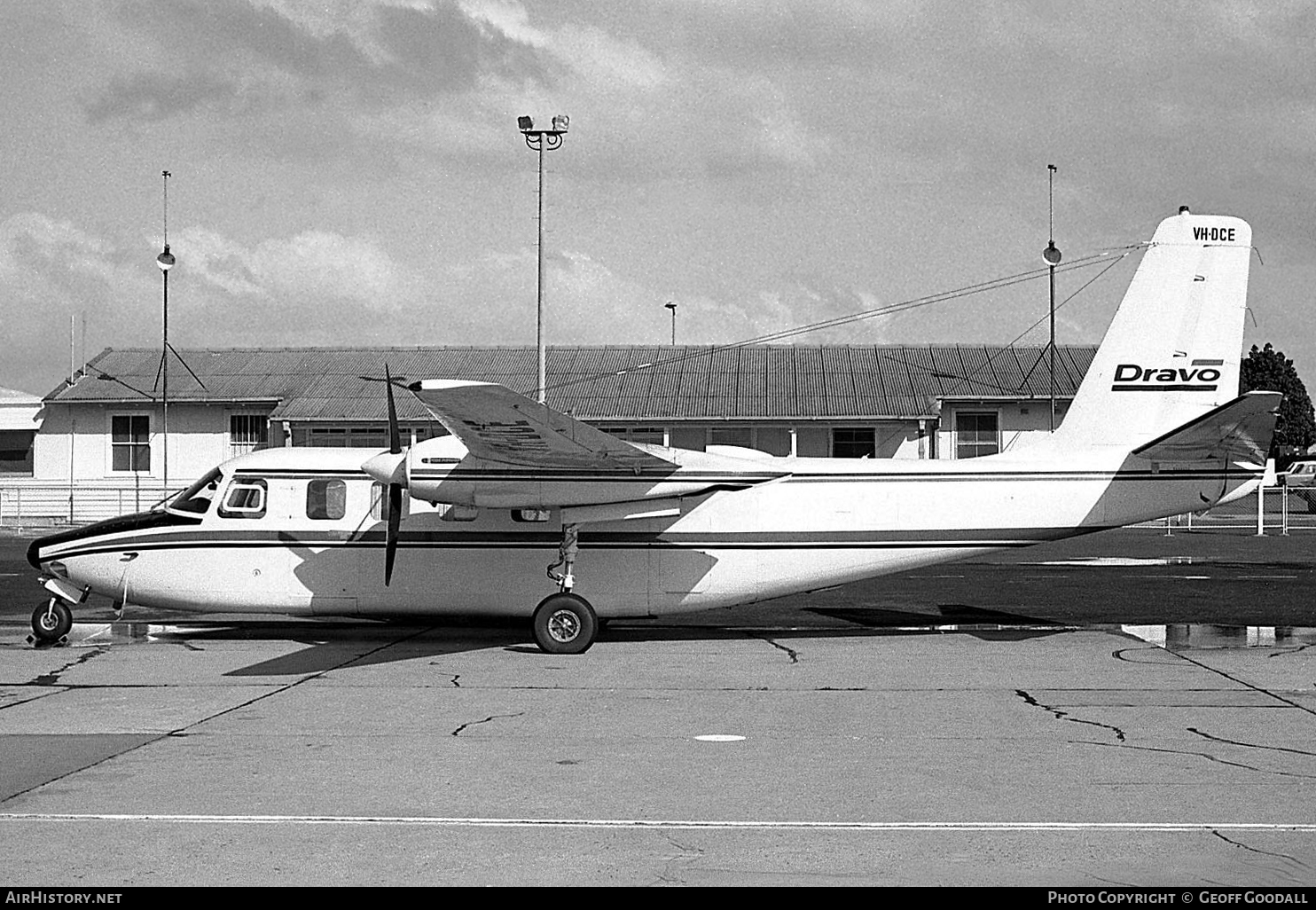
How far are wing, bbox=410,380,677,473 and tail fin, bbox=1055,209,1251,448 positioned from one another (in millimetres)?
5756

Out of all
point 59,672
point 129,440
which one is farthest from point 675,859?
point 129,440

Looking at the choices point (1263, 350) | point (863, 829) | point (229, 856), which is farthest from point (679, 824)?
point (1263, 350)

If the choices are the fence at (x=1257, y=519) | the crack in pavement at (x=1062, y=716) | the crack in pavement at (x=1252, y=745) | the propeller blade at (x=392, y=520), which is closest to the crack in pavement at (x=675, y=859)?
the crack in pavement at (x=1062, y=716)

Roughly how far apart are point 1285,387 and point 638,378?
55812 mm

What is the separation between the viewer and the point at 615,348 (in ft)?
173

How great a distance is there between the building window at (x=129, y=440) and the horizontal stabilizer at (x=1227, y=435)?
3970 cm

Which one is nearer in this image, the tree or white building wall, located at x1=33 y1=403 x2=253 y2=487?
white building wall, located at x1=33 y1=403 x2=253 y2=487

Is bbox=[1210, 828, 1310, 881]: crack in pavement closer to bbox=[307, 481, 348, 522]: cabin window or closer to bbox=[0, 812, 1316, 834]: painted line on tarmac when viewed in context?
bbox=[0, 812, 1316, 834]: painted line on tarmac

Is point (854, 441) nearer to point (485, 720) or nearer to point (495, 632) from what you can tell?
point (495, 632)

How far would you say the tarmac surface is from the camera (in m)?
7.40

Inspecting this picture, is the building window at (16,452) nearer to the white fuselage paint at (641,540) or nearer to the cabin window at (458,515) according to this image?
the white fuselage paint at (641,540)

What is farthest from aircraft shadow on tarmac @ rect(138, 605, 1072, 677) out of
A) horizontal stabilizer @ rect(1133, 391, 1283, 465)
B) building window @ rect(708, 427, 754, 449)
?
building window @ rect(708, 427, 754, 449)

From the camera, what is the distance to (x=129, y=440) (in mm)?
49281
